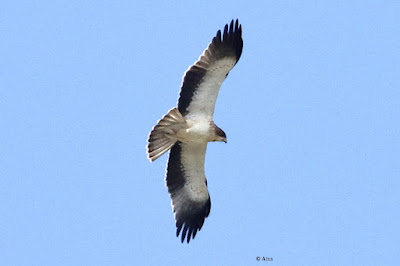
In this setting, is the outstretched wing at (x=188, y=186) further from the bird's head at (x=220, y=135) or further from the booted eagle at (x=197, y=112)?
the bird's head at (x=220, y=135)

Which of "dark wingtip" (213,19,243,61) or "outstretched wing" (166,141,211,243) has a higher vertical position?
"dark wingtip" (213,19,243,61)

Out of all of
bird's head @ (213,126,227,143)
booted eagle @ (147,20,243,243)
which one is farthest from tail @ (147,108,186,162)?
bird's head @ (213,126,227,143)

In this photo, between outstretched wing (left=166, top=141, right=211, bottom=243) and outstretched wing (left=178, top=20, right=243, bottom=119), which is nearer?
outstretched wing (left=178, top=20, right=243, bottom=119)

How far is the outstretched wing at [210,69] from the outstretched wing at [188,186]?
2.06 ft

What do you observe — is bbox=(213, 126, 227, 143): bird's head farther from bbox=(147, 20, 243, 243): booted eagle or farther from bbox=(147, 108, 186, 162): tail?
bbox=(147, 108, 186, 162): tail

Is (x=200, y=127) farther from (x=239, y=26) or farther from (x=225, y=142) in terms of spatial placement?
(x=239, y=26)

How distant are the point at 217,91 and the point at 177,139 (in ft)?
2.82

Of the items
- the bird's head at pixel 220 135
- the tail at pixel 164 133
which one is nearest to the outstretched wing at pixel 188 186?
the bird's head at pixel 220 135

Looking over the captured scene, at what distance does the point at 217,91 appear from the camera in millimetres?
13695

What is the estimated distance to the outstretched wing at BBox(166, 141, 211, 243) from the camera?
1397cm

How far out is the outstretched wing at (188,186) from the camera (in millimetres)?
13969

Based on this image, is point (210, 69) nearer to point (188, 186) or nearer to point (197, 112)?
point (197, 112)

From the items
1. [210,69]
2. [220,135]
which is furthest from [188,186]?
[210,69]

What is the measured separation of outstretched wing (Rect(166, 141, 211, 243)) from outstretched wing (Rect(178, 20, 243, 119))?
628 mm
